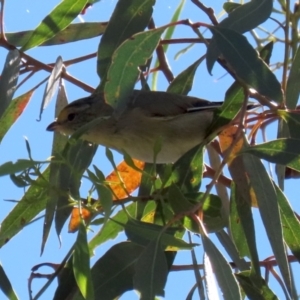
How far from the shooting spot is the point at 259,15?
2.42 metres

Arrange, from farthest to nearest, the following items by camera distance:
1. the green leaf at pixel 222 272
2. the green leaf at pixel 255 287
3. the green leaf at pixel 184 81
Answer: the green leaf at pixel 184 81, the green leaf at pixel 255 287, the green leaf at pixel 222 272

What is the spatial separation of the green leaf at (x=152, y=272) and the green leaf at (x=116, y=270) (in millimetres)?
251

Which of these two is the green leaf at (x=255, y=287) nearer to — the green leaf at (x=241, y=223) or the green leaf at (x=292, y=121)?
the green leaf at (x=241, y=223)

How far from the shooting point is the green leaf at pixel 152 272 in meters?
2.19

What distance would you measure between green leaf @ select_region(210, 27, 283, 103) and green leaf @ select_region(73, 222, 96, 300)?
0.59 meters

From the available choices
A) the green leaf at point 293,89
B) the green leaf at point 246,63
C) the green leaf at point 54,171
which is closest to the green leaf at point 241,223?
the green leaf at point 293,89

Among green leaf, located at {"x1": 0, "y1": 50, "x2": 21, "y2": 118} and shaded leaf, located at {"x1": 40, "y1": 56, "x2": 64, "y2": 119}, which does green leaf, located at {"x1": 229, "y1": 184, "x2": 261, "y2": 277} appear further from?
green leaf, located at {"x1": 0, "y1": 50, "x2": 21, "y2": 118}

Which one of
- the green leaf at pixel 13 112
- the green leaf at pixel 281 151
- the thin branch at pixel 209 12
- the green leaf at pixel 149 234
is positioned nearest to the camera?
the green leaf at pixel 149 234

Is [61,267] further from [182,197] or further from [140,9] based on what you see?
[140,9]

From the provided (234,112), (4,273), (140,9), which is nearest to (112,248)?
(4,273)

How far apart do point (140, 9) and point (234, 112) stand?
442 millimetres

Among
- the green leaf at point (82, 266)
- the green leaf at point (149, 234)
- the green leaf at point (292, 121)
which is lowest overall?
the green leaf at point (82, 266)

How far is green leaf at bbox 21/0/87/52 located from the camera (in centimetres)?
279

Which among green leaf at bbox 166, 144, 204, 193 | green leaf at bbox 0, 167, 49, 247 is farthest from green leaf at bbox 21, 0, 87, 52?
green leaf at bbox 166, 144, 204, 193
